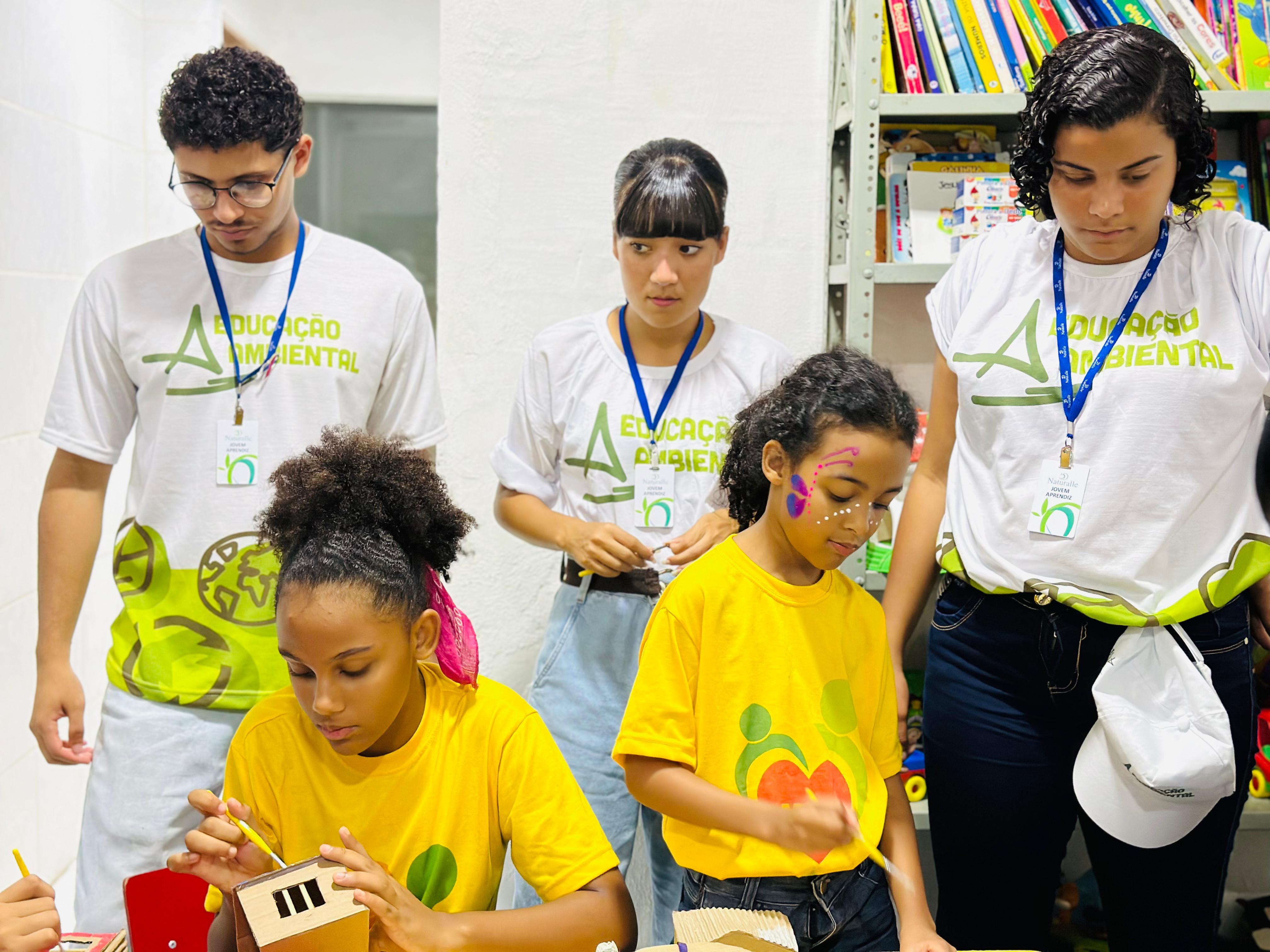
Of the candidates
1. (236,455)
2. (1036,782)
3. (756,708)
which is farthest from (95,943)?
(1036,782)

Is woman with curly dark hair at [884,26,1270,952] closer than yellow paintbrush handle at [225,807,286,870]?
No

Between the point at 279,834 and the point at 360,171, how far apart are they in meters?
3.64

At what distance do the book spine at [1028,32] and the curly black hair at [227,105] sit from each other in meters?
1.44

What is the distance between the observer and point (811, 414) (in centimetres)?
137

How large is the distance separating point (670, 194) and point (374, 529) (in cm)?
76

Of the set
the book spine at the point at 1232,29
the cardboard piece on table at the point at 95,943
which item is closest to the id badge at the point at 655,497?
the cardboard piece on table at the point at 95,943

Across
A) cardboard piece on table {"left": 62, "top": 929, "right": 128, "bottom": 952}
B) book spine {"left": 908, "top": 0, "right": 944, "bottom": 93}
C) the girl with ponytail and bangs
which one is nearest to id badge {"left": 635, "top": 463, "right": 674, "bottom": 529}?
the girl with ponytail and bangs

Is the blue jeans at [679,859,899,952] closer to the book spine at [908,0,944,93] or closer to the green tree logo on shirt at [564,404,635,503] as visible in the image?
the green tree logo on shirt at [564,404,635,503]

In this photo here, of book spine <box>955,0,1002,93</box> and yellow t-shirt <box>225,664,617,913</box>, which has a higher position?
book spine <box>955,0,1002,93</box>

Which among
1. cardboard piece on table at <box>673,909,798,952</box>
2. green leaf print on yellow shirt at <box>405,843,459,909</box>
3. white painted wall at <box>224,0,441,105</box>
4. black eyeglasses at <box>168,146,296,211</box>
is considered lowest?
green leaf print on yellow shirt at <box>405,843,459,909</box>

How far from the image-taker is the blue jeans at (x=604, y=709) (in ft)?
5.59

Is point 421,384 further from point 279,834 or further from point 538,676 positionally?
point 279,834

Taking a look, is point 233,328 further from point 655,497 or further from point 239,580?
point 655,497

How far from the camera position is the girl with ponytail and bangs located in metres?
1.70
